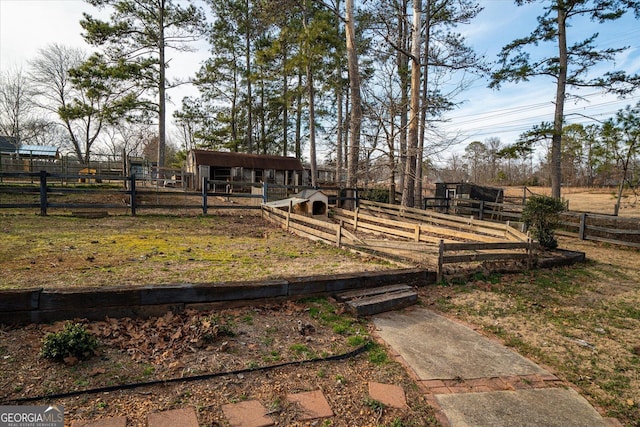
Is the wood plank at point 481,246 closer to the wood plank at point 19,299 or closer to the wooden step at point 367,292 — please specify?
the wooden step at point 367,292

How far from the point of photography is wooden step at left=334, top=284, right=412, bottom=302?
14.3ft

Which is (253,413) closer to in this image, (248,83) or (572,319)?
(572,319)

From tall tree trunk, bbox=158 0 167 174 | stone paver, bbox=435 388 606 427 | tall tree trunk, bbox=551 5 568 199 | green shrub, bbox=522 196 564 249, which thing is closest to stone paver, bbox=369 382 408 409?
stone paver, bbox=435 388 606 427

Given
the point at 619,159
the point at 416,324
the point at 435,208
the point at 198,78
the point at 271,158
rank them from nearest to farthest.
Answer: the point at 416,324
the point at 619,159
the point at 435,208
the point at 198,78
the point at 271,158

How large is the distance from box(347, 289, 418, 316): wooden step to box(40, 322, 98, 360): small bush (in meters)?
2.65

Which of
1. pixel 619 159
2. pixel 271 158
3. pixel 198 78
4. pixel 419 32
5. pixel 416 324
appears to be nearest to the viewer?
pixel 416 324

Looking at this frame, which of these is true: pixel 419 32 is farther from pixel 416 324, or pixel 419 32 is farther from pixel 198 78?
pixel 198 78

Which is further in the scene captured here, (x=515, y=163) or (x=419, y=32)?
(x=515, y=163)

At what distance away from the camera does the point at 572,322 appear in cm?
431

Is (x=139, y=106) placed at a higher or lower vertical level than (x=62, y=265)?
higher

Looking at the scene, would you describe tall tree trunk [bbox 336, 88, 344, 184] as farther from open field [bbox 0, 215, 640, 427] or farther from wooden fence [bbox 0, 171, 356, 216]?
open field [bbox 0, 215, 640, 427]

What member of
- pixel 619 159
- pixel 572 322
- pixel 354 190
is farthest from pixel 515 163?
pixel 572 322

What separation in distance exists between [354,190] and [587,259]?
27.6 ft

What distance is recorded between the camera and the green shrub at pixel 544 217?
8147 millimetres
